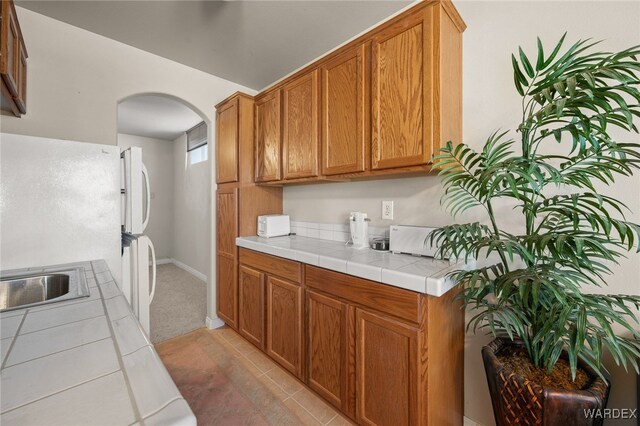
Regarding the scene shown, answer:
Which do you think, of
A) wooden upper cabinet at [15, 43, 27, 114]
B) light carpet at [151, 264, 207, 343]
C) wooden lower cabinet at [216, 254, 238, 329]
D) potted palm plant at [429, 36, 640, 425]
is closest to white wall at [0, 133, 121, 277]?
wooden upper cabinet at [15, 43, 27, 114]

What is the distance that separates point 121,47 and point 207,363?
2.73m

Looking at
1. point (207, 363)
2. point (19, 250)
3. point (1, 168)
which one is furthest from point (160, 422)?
point (207, 363)

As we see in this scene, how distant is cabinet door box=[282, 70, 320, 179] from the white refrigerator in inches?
42.8

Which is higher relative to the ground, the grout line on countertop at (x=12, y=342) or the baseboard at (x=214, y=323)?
the grout line on countertop at (x=12, y=342)

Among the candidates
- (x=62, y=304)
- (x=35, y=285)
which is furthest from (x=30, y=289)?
(x=62, y=304)

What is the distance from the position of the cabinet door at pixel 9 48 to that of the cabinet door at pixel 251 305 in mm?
1807

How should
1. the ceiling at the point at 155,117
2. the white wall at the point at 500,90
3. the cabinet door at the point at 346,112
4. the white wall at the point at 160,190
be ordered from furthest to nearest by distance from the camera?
the white wall at the point at 160,190 → the ceiling at the point at 155,117 → the cabinet door at the point at 346,112 → the white wall at the point at 500,90

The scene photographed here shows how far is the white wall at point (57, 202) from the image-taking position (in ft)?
4.58

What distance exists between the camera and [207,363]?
2.15 m

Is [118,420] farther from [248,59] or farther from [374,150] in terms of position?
[248,59]

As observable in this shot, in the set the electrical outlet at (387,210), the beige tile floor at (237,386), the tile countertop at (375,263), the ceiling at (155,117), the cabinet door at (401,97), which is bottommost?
the beige tile floor at (237,386)

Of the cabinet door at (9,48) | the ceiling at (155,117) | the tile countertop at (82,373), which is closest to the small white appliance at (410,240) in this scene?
the tile countertop at (82,373)

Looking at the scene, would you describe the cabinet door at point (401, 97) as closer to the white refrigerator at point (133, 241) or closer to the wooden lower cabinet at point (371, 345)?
the wooden lower cabinet at point (371, 345)

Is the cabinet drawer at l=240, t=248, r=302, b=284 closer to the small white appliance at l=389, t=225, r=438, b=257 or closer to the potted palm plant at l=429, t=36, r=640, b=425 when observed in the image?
the small white appliance at l=389, t=225, r=438, b=257
